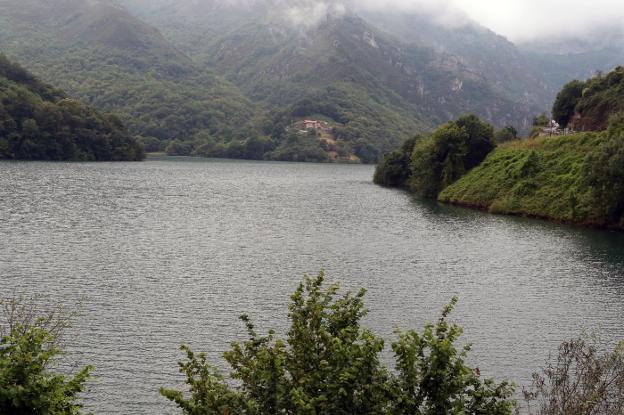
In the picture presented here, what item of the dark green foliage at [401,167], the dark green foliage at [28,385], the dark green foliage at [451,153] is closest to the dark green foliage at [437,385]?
the dark green foliage at [28,385]

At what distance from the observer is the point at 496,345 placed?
41.9 metres

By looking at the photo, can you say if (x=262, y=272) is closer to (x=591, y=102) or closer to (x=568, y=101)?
(x=591, y=102)

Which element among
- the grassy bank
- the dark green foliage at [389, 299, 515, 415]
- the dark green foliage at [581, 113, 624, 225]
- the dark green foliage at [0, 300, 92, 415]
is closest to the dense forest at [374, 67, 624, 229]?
the grassy bank

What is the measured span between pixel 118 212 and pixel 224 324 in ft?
208

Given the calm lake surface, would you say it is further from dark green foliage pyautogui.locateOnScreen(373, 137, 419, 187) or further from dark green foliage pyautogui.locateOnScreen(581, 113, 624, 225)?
dark green foliage pyautogui.locateOnScreen(373, 137, 419, 187)

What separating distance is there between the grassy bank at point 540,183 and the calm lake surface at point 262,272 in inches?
291

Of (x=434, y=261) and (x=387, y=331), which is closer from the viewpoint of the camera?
(x=387, y=331)

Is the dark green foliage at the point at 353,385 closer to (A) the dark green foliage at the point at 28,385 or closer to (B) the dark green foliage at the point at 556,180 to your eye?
(A) the dark green foliage at the point at 28,385

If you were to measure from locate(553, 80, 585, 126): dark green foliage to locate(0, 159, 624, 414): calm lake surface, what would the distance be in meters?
59.0

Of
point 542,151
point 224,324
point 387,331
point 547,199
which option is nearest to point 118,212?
point 224,324

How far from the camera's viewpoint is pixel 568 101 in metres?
158

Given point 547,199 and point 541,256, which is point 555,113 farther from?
point 541,256

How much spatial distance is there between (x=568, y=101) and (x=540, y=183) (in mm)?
46772

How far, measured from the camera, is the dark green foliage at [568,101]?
156m
